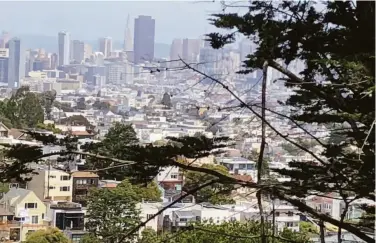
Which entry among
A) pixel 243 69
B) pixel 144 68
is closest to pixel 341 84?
pixel 243 69

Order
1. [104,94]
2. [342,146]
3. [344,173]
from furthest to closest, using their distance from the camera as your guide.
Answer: [104,94] → [342,146] → [344,173]

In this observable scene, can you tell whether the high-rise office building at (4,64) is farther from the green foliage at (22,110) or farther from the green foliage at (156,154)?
the green foliage at (156,154)

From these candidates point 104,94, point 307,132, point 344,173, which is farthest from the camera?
point 104,94

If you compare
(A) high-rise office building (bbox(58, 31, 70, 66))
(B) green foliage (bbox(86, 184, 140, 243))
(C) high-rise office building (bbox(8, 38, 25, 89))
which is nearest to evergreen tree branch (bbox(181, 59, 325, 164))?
(B) green foliage (bbox(86, 184, 140, 243))

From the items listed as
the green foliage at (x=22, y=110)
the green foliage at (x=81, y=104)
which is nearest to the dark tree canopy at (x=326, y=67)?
the green foliage at (x=22, y=110)

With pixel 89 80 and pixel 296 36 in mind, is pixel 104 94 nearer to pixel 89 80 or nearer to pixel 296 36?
pixel 89 80

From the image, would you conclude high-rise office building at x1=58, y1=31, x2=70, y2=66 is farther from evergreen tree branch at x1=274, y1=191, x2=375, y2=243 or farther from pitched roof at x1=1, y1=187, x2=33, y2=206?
evergreen tree branch at x1=274, y1=191, x2=375, y2=243

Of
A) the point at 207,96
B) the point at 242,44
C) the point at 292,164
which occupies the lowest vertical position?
the point at 292,164

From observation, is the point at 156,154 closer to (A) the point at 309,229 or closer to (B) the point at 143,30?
Result: (A) the point at 309,229
